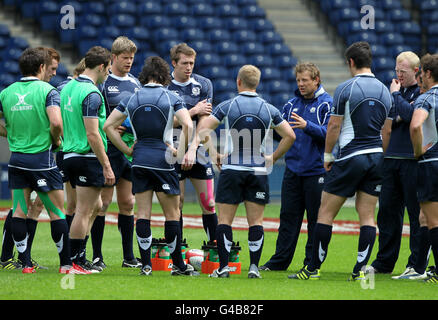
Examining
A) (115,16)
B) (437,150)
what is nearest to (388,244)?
(437,150)

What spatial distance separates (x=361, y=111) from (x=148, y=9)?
48.6 ft

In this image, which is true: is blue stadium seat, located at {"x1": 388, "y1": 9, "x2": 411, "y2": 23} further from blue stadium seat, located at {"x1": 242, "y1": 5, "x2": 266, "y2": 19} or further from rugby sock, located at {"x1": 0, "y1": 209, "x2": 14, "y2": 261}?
rugby sock, located at {"x1": 0, "y1": 209, "x2": 14, "y2": 261}

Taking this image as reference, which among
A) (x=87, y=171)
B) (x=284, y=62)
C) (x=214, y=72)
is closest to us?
(x=87, y=171)

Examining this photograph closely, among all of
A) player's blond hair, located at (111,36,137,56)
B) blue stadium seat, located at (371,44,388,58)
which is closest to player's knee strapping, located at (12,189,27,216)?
player's blond hair, located at (111,36,137,56)

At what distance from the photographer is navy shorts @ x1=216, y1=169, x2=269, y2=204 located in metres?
6.91

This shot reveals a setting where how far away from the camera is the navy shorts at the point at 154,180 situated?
6873 mm

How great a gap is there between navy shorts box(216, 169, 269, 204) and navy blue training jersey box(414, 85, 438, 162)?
156cm

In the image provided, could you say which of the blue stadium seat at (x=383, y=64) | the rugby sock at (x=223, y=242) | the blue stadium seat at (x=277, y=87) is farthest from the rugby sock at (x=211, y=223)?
the blue stadium seat at (x=383, y=64)

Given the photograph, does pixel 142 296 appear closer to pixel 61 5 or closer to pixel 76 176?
pixel 76 176

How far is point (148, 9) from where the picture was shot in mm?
20656

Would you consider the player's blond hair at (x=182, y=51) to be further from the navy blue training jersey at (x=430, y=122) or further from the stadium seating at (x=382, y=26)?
the stadium seating at (x=382, y=26)

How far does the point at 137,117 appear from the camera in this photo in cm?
682

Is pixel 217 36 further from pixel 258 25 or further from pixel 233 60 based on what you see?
pixel 258 25

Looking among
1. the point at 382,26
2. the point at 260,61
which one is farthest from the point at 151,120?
the point at 382,26
